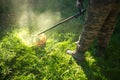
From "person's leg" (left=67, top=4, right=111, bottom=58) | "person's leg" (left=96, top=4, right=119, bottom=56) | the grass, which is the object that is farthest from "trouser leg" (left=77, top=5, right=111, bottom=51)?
the grass

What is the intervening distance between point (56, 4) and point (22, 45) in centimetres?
211

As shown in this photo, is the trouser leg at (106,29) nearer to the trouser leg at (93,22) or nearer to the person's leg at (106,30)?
the person's leg at (106,30)

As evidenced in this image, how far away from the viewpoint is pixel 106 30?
150 inches

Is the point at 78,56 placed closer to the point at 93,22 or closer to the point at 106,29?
the point at 106,29

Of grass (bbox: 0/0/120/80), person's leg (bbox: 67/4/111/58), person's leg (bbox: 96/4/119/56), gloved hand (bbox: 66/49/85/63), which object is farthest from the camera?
gloved hand (bbox: 66/49/85/63)

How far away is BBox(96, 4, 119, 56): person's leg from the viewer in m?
3.51

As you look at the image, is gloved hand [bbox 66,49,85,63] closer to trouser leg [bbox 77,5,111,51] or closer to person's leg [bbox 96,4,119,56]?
trouser leg [bbox 77,5,111,51]

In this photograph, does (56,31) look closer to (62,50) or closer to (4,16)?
(62,50)

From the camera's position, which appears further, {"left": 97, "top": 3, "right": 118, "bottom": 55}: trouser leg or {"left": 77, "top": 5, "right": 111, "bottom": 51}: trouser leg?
{"left": 97, "top": 3, "right": 118, "bottom": 55}: trouser leg

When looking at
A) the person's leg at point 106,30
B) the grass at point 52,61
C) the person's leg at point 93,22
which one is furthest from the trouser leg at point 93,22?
the grass at point 52,61

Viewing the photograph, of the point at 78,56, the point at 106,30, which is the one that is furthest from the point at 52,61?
the point at 106,30

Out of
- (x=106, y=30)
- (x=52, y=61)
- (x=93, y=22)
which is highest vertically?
(x=93, y=22)

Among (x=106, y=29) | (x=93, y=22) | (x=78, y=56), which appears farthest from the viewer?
(x=78, y=56)

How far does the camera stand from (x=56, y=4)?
612cm
